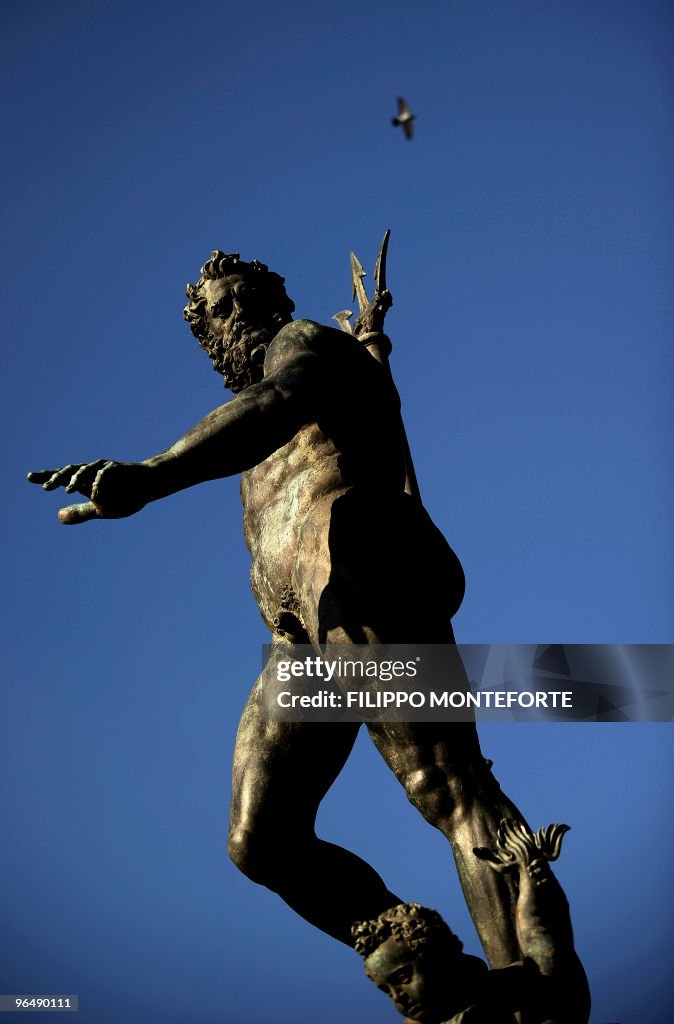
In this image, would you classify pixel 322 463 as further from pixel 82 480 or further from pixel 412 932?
pixel 412 932

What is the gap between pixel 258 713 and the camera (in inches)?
321

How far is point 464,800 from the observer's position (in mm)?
7238

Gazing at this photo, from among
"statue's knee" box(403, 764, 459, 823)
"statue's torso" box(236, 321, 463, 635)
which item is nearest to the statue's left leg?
"statue's knee" box(403, 764, 459, 823)

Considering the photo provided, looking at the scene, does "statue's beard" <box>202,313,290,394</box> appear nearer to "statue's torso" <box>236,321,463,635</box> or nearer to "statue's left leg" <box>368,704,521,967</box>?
"statue's torso" <box>236,321,463,635</box>

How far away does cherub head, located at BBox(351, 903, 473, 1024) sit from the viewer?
6.20 meters

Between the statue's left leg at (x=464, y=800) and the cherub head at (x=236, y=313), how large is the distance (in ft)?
8.05

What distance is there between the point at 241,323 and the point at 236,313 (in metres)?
0.07

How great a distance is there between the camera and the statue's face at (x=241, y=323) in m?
8.94

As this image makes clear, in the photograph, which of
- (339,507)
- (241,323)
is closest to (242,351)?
(241,323)

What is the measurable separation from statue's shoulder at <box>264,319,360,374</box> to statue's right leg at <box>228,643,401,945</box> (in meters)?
1.80

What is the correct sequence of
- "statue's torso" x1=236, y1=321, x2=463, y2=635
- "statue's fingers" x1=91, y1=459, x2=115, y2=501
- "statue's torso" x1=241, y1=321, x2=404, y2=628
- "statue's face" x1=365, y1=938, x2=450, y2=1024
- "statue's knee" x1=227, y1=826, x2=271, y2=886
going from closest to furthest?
"statue's face" x1=365, y1=938, x2=450, y2=1024 → "statue's fingers" x1=91, y1=459, x2=115, y2=501 → "statue's torso" x1=236, y1=321, x2=463, y2=635 → "statue's knee" x1=227, y1=826, x2=271, y2=886 → "statue's torso" x1=241, y1=321, x2=404, y2=628

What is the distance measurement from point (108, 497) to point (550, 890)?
8.30ft

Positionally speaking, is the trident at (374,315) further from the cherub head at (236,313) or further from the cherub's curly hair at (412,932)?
the cherub's curly hair at (412,932)

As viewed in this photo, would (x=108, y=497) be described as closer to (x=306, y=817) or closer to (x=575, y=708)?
(x=306, y=817)
